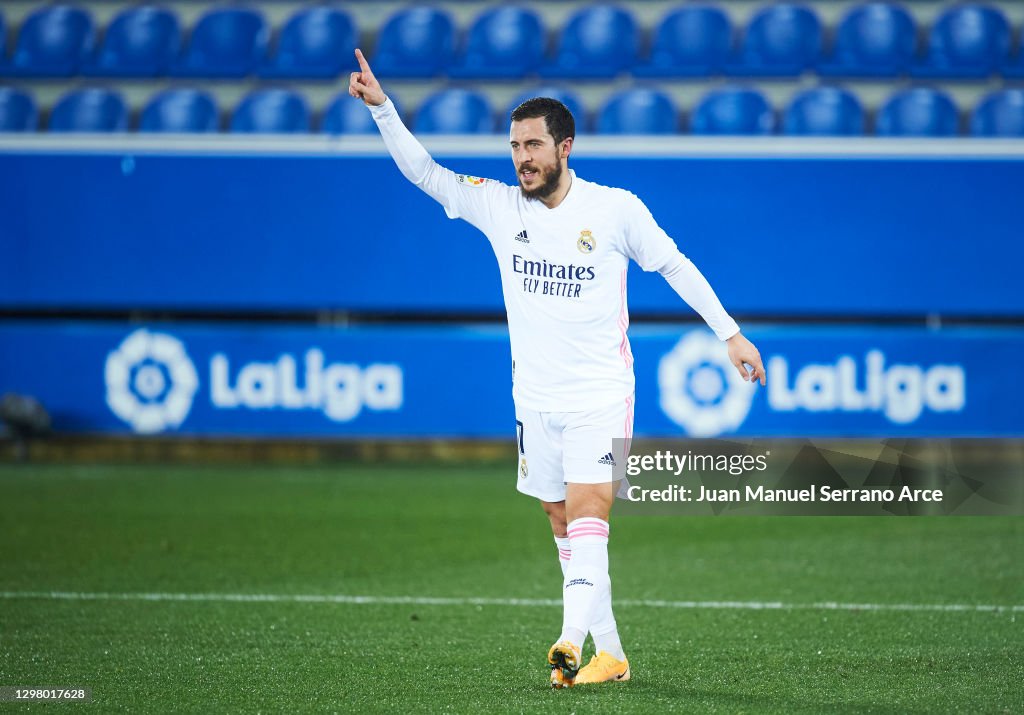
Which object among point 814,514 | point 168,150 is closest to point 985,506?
point 814,514

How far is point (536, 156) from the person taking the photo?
421 centimetres

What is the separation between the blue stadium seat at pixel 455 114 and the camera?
11922mm

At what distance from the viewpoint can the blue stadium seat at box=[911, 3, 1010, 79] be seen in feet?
40.2

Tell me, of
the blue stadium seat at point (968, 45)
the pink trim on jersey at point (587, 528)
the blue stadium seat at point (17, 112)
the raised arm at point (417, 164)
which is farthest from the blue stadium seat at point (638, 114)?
the pink trim on jersey at point (587, 528)

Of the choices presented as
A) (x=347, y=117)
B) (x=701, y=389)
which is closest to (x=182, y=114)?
(x=347, y=117)

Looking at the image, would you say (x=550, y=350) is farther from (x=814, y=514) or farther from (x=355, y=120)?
(x=355, y=120)

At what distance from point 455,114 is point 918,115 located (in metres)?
3.88

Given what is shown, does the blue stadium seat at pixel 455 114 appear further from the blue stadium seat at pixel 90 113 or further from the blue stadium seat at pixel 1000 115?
the blue stadium seat at pixel 1000 115

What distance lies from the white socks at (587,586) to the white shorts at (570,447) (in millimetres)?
149

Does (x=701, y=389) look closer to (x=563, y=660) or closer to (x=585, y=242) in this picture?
(x=585, y=242)

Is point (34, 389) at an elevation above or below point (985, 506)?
above

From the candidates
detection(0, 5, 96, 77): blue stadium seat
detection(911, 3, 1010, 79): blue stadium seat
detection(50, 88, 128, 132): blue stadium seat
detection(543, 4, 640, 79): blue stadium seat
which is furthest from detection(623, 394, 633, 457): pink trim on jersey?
detection(0, 5, 96, 77): blue stadium seat

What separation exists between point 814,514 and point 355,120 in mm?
5522

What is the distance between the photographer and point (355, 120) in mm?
12148
